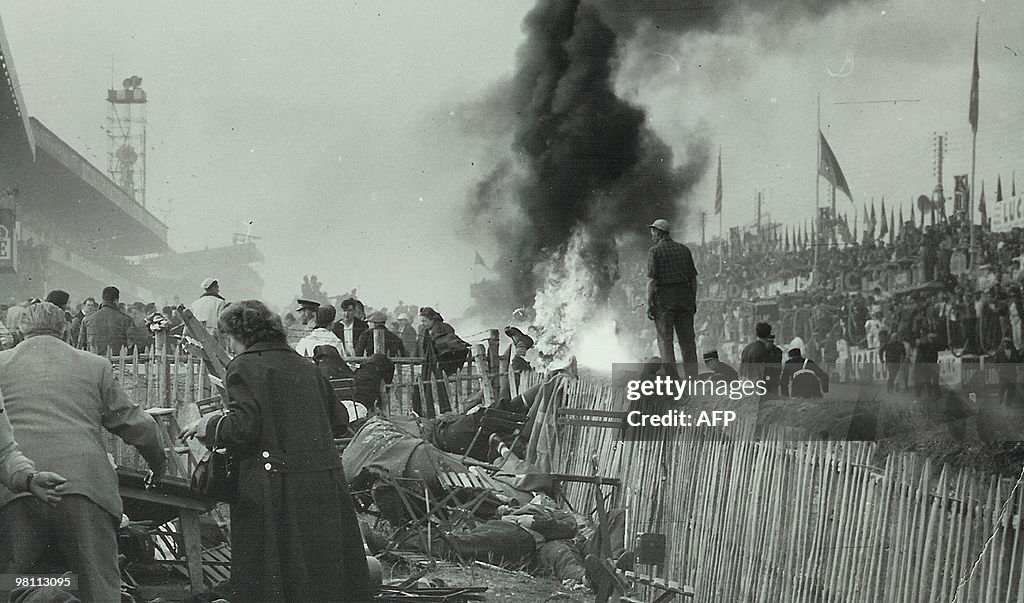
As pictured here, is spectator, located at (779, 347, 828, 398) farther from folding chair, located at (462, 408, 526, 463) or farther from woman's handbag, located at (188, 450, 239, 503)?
woman's handbag, located at (188, 450, 239, 503)

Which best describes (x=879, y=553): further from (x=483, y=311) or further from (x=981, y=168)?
(x=981, y=168)

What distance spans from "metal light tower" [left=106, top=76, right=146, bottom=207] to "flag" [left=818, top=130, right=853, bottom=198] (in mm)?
6834

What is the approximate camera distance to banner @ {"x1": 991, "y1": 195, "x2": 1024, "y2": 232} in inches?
420

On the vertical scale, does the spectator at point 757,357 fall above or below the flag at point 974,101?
below

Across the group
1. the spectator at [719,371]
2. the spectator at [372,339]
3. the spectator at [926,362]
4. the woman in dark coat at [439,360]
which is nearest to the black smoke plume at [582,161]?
the woman in dark coat at [439,360]

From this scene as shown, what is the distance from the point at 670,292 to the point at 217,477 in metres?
3.62

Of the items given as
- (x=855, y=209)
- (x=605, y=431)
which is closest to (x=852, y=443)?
(x=605, y=431)

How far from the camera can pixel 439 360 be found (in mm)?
9188

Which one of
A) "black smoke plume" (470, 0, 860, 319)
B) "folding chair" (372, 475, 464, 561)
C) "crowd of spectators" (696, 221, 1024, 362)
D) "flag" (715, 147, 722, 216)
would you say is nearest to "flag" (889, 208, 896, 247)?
"crowd of spectators" (696, 221, 1024, 362)

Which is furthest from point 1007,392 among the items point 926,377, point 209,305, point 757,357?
point 209,305

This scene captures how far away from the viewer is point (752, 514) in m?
4.77

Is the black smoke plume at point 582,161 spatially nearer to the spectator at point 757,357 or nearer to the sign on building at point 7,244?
the spectator at point 757,357

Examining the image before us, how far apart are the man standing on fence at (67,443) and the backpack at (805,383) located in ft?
13.7

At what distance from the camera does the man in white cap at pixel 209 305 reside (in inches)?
251
